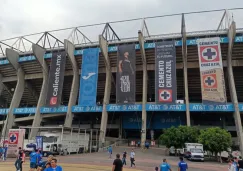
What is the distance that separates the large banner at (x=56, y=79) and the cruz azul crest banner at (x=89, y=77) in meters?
4.23

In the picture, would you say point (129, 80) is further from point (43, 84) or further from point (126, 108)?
point (43, 84)

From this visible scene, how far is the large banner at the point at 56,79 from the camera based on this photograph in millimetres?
46787

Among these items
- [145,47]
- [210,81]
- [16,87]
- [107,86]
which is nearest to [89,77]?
[107,86]

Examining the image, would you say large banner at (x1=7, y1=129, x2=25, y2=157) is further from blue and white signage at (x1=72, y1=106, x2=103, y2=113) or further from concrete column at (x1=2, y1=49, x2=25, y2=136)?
concrete column at (x1=2, y1=49, x2=25, y2=136)

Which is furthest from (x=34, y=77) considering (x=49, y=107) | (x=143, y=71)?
(x=143, y=71)

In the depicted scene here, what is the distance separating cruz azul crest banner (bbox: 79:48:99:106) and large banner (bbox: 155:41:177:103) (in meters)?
11.4

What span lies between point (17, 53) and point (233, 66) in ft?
145

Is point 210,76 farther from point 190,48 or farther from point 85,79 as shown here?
point 85,79

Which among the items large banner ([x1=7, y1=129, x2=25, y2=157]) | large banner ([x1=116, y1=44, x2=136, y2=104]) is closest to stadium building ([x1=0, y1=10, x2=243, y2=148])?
large banner ([x1=116, y1=44, x2=136, y2=104])

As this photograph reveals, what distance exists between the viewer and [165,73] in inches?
1671

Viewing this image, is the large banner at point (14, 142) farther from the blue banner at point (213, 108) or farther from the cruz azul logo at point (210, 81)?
the cruz azul logo at point (210, 81)

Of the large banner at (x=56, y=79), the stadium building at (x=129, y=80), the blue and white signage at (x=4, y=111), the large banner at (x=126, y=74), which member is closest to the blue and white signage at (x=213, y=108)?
the stadium building at (x=129, y=80)

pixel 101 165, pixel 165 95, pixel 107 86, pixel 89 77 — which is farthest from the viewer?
pixel 107 86

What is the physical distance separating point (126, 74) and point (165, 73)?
7.01 meters
